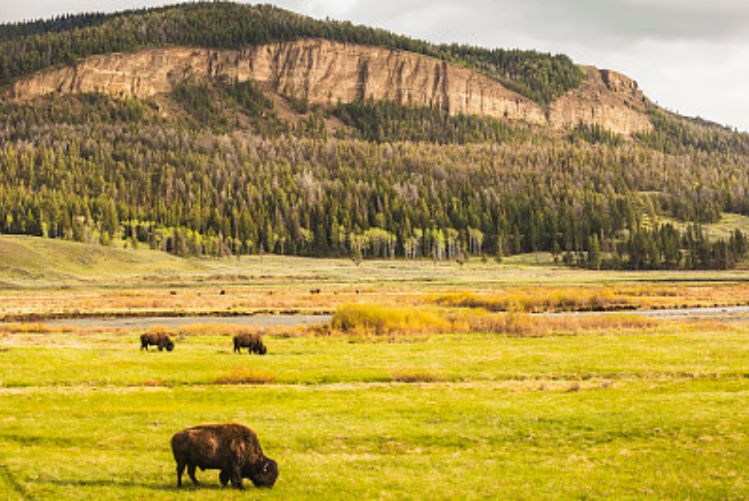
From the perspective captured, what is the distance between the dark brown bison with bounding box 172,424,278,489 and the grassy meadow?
1.33ft

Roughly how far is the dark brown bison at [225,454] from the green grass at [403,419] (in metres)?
0.42

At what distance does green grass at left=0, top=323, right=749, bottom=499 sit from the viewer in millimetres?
16453

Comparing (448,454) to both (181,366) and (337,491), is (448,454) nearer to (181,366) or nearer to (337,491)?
(337,491)

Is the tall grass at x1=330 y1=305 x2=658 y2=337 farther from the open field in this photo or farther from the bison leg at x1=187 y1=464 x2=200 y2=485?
the bison leg at x1=187 y1=464 x2=200 y2=485

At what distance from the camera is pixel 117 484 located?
16.1 m

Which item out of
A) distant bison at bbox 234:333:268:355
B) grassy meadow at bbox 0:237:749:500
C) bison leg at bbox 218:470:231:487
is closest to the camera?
bison leg at bbox 218:470:231:487

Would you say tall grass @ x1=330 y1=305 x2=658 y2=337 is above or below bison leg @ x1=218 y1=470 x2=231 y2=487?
below

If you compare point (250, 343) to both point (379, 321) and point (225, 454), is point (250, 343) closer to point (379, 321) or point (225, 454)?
point (379, 321)

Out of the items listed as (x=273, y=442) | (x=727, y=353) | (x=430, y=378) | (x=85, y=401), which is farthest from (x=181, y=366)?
(x=727, y=353)

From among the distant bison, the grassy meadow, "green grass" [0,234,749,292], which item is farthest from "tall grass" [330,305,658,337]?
"green grass" [0,234,749,292]

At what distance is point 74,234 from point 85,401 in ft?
530

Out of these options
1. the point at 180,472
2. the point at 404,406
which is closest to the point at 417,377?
the point at 404,406

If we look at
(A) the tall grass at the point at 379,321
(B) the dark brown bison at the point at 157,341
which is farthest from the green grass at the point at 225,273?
(B) the dark brown bison at the point at 157,341

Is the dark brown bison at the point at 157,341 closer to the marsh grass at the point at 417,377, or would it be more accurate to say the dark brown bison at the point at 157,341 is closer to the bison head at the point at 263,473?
the marsh grass at the point at 417,377
